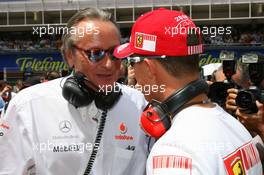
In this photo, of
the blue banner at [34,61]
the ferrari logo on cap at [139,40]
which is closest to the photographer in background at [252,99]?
the ferrari logo on cap at [139,40]

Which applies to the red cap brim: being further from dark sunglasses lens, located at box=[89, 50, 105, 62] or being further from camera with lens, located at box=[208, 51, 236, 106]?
camera with lens, located at box=[208, 51, 236, 106]

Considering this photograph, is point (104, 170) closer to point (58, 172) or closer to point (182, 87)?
point (58, 172)

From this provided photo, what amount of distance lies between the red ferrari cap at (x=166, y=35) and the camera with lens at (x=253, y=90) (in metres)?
0.84

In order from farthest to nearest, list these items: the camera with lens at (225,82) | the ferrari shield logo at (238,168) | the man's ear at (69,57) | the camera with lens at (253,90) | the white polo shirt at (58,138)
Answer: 1. the camera with lens at (225,82)
2. the camera with lens at (253,90)
3. the man's ear at (69,57)
4. the white polo shirt at (58,138)
5. the ferrari shield logo at (238,168)

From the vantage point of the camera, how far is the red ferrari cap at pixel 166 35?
1.56 m

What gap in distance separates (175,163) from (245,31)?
24140mm

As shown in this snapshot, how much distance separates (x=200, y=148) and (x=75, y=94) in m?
0.82

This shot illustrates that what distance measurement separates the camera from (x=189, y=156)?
1320 mm

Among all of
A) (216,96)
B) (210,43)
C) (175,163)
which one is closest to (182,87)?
(175,163)

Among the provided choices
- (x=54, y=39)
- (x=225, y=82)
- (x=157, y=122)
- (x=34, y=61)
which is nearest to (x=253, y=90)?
(x=225, y=82)

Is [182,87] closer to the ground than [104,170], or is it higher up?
higher up

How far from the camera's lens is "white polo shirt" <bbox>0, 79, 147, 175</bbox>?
197 cm

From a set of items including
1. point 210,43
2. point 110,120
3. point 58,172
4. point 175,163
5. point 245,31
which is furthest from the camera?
point 245,31

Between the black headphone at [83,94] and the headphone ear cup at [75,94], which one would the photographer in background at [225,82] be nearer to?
the black headphone at [83,94]
